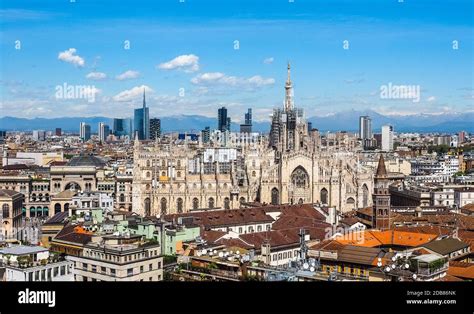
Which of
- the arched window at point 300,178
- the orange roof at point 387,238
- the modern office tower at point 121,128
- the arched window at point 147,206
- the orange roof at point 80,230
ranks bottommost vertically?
the arched window at point 147,206

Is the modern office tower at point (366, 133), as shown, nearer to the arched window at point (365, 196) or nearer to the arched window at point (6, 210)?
the arched window at point (365, 196)

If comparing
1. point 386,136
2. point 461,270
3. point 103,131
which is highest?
point 103,131

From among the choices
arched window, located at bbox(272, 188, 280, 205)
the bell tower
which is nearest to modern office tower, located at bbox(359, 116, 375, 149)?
arched window, located at bbox(272, 188, 280, 205)

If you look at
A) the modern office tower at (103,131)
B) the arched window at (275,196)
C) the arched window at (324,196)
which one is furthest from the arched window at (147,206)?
the modern office tower at (103,131)

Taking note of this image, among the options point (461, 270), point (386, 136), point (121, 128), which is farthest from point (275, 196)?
point (121, 128)

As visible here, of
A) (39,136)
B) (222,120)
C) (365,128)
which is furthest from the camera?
(39,136)

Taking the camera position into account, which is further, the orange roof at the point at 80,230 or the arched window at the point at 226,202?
the arched window at the point at 226,202

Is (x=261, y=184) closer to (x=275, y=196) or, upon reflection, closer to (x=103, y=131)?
(x=275, y=196)
